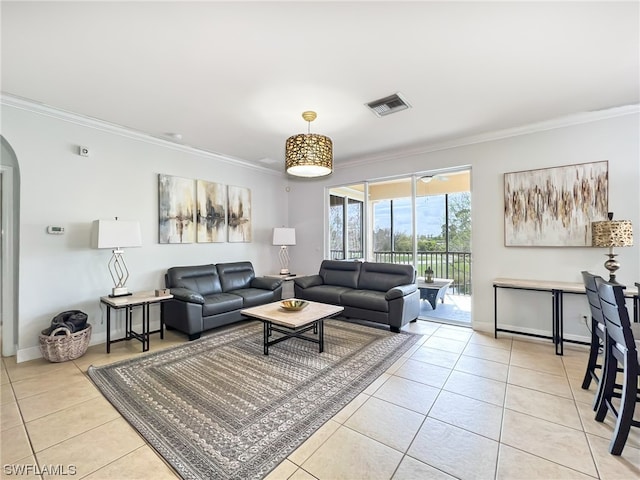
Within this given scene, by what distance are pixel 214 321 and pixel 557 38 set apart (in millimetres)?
4486

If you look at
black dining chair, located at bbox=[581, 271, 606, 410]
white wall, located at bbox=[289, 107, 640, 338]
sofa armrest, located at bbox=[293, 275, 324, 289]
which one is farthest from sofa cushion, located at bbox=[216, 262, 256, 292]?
black dining chair, located at bbox=[581, 271, 606, 410]

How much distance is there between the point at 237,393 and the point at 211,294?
89.8 inches

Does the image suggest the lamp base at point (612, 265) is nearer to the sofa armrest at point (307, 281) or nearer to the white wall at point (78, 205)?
the sofa armrest at point (307, 281)

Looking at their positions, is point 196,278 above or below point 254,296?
above

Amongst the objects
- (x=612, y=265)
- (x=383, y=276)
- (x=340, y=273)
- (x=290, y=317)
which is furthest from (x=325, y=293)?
(x=612, y=265)

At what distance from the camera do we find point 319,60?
2316 mm

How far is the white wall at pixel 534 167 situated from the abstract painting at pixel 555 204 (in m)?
0.09

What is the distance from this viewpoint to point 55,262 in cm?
328

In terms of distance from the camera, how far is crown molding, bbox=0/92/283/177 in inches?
118

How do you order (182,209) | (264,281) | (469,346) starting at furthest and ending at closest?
(264,281) → (182,209) → (469,346)

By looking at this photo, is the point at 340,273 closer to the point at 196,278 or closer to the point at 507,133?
the point at 196,278

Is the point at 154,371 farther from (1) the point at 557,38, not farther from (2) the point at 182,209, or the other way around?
(1) the point at 557,38

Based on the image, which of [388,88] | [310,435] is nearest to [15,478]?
[310,435]

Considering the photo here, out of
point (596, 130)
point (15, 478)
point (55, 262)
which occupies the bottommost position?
point (15, 478)
